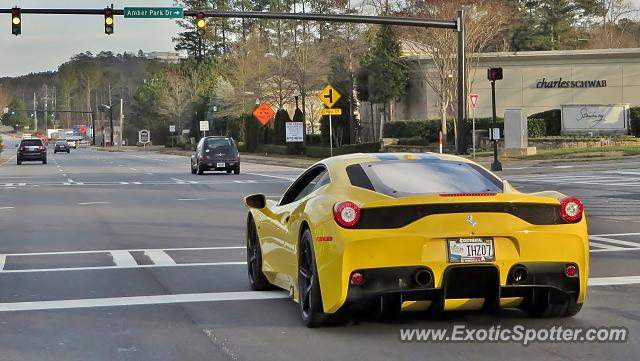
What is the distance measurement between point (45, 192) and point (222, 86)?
227 ft

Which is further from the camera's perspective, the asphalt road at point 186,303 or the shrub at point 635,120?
the shrub at point 635,120

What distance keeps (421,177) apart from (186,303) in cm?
260

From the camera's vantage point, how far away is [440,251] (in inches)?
293

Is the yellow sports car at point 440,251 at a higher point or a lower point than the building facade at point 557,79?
lower

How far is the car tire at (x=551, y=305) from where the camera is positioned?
7844 millimetres

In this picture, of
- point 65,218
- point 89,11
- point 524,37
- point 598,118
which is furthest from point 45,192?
point 524,37

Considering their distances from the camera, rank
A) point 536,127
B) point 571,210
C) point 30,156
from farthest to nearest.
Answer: point 30,156, point 536,127, point 571,210

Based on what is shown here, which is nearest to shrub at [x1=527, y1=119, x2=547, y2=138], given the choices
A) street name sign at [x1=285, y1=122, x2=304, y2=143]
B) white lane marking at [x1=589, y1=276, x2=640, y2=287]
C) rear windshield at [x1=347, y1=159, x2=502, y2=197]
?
street name sign at [x1=285, y1=122, x2=304, y2=143]

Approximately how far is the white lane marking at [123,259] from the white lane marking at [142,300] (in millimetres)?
2799

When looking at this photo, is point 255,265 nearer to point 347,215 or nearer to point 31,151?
point 347,215

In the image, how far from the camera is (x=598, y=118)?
53.7 meters

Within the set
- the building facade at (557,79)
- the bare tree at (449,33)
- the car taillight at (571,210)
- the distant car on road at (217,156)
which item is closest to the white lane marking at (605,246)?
the car taillight at (571,210)

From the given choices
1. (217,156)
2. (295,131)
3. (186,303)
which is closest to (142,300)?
(186,303)

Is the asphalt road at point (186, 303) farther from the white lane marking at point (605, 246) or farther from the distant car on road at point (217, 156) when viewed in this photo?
the distant car on road at point (217, 156)
